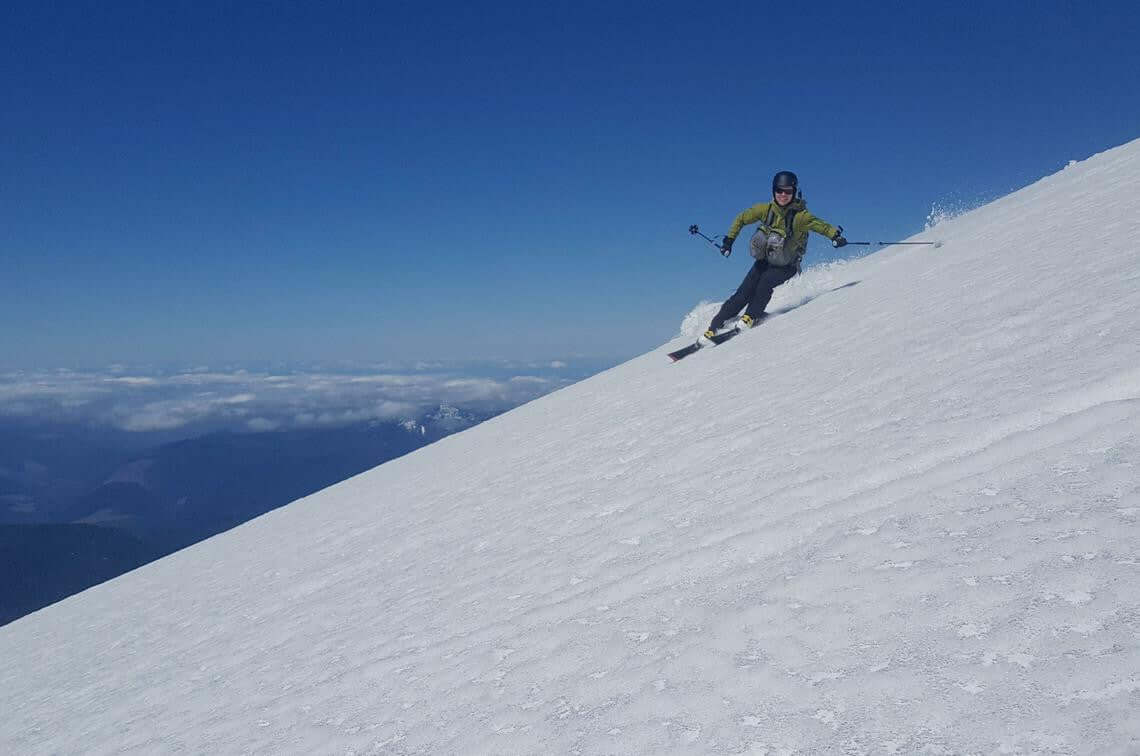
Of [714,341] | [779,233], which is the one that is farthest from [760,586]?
[714,341]

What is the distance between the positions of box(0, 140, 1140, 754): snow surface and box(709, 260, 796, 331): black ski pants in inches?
107

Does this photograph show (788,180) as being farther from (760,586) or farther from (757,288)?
(760,586)

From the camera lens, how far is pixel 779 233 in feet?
36.2

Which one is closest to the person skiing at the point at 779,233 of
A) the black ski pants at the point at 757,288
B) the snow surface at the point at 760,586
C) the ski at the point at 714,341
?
the black ski pants at the point at 757,288

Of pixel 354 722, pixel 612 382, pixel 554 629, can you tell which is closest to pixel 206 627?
pixel 354 722

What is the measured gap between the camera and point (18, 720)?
6098 mm

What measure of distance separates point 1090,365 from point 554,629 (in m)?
3.70

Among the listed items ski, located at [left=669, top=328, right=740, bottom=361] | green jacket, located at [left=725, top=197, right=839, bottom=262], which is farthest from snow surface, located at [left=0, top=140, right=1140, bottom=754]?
ski, located at [left=669, top=328, right=740, bottom=361]

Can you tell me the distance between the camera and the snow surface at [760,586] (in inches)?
83.0

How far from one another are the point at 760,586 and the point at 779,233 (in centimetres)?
913

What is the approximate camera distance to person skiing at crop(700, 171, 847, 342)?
10984 millimetres

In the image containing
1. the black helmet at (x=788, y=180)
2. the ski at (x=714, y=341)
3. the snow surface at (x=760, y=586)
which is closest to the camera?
the snow surface at (x=760, y=586)

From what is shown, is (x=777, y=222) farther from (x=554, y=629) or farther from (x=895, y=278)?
(x=554, y=629)

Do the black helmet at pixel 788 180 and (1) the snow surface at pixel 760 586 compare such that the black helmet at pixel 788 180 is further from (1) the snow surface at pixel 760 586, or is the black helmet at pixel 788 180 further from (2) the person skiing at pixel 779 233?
(1) the snow surface at pixel 760 586
